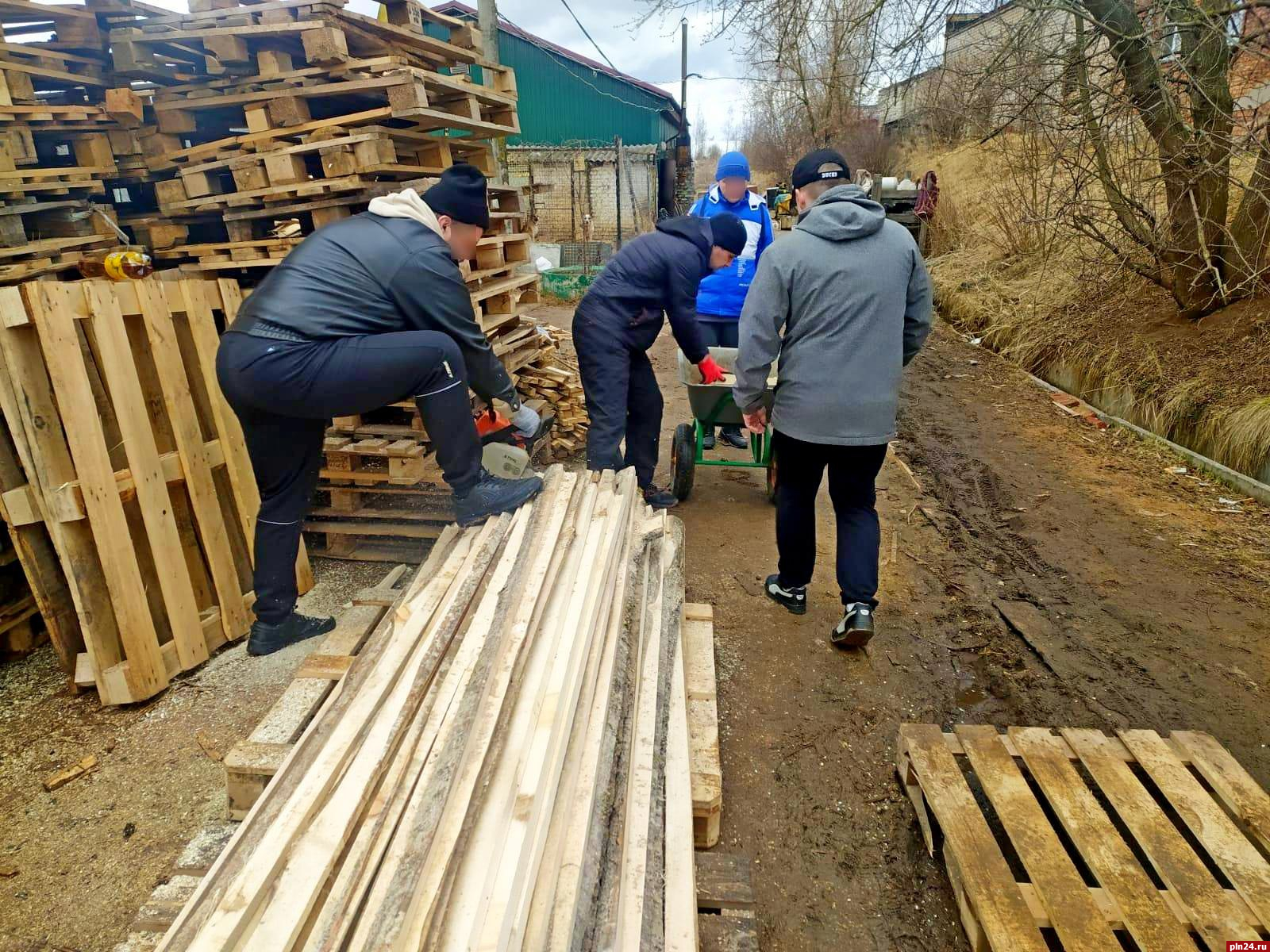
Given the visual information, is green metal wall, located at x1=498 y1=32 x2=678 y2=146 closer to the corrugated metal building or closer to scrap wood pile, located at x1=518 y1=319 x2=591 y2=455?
Result: the corrugated metal building

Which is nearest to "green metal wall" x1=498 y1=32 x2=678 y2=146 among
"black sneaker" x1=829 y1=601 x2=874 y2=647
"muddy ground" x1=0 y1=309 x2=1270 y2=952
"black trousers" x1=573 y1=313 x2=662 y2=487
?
"black trousers" x1=573 y1=313 x2=662 y2=487

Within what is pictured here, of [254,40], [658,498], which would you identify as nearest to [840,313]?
[658,498]

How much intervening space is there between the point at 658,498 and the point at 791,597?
4.99 feet

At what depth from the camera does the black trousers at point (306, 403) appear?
296 cm

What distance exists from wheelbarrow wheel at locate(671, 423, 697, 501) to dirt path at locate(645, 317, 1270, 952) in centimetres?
16

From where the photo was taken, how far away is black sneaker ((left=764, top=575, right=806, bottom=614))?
161 inches

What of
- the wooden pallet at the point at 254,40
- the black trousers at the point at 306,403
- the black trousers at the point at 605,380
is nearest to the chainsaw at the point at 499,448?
the black trousers at the point at 306,403

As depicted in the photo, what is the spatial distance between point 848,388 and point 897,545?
6.61ft

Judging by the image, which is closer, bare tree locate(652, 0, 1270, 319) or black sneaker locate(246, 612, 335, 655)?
black sneaker locate(246, 612, 335, 655)

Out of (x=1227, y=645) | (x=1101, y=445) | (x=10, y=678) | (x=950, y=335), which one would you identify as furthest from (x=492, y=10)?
(x=1227, y=645)

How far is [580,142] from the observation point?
23.0m

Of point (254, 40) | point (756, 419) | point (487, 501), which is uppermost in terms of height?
point (254, 40)

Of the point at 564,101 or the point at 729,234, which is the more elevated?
A: the point at 564,101

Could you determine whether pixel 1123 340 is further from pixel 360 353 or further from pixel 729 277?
pixel 360 353
